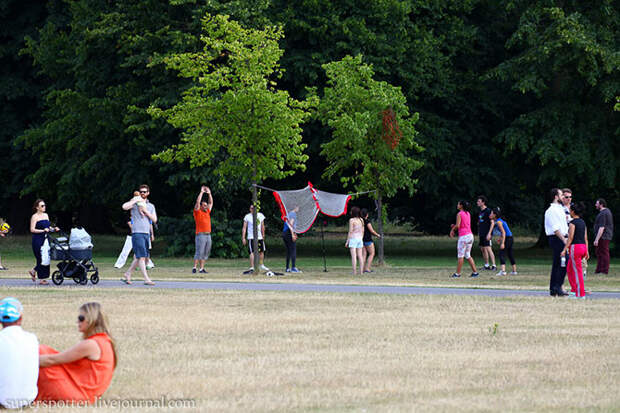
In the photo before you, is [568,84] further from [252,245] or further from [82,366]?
[82,366]

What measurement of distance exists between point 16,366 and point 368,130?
2306 centimetres

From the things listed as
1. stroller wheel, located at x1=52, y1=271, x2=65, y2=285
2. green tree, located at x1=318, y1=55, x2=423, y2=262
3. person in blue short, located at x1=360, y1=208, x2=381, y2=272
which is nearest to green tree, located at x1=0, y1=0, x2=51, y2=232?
green tree, located at x1=318, y1=55, x2=423, y2=262

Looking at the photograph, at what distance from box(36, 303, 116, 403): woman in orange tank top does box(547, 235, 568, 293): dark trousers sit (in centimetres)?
1155

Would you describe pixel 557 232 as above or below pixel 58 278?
above

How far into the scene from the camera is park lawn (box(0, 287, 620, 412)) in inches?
341

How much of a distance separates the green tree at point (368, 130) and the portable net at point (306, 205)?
2.27 meters

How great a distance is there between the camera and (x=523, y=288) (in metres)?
21.0

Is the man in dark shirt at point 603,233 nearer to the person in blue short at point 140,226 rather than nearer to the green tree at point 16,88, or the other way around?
the person in blue short at point 140,226

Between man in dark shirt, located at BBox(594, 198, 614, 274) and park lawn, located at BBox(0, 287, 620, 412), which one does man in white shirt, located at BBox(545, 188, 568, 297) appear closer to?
park lawn, located at BBox(0, 287, 620, 412)

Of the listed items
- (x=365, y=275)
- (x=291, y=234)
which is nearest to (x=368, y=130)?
(x=291, y=234)

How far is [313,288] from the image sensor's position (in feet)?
68.4

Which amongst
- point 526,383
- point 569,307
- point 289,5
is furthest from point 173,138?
point 526,383

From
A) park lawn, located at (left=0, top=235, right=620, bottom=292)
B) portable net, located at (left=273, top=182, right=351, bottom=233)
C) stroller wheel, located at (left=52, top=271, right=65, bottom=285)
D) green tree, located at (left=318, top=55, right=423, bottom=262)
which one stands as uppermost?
green tree, located at (left=318, top=55, right=423, bottom=262)

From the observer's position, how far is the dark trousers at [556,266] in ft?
60.2
